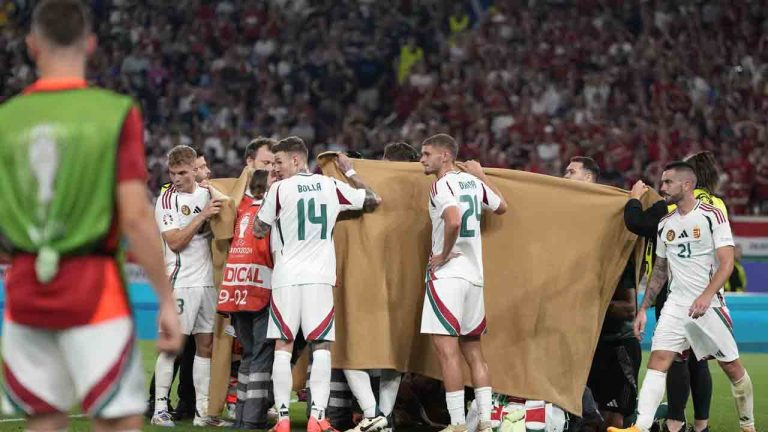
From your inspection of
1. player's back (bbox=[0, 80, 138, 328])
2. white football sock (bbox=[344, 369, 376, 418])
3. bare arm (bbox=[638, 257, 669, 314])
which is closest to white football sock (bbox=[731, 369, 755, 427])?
bare arm (bbox=[638, 257, 669, 314])

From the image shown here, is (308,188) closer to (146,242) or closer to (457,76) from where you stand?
(146,242)

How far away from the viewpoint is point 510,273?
28.5 ft

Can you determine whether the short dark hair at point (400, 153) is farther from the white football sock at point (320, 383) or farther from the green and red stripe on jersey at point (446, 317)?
the white football sock at point (320, 383)

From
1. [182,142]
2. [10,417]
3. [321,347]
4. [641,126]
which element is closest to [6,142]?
[321,347]

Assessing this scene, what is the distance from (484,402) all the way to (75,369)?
4.68 meters

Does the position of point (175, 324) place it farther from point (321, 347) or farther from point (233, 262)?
point (233, 262)

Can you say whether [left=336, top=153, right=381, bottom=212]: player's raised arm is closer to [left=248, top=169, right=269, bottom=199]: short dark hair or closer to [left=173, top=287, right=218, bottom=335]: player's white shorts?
[left=248, top=169, right=269, bottom=199]: short dark hair

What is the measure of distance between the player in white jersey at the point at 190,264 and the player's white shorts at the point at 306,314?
1.12 metres

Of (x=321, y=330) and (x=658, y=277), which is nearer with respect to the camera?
(x=321, y=330)

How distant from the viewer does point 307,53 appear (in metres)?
24.5

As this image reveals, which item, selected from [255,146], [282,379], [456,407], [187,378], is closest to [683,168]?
[456,407]

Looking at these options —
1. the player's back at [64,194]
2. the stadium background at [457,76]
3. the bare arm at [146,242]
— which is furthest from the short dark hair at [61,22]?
the stadium background at [457,76]

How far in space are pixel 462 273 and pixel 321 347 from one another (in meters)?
1.05

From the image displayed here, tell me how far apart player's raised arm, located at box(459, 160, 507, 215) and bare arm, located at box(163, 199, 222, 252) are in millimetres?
1824
